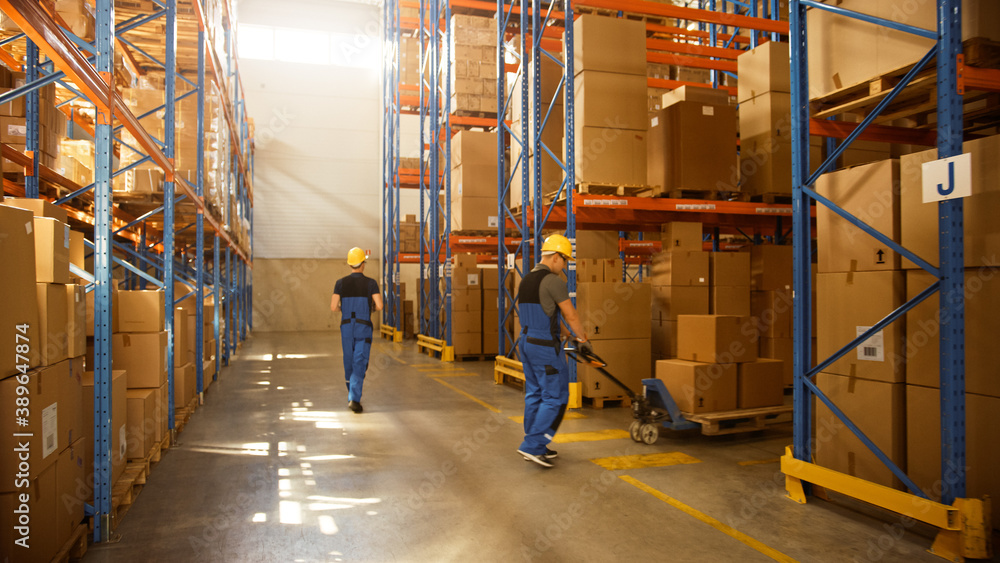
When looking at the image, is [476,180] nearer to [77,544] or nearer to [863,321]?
[863,321]

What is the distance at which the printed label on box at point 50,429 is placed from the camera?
2928 millimetres

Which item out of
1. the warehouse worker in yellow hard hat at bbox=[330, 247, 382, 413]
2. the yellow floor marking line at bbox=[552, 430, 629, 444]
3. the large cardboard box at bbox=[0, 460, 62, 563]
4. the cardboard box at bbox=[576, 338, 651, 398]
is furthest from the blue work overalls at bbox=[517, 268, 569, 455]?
the large cardboard box at bbox=[0, 460, 62, 563]

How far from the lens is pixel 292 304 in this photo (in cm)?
2258

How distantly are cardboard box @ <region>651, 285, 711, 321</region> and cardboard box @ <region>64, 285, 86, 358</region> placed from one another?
6458mm

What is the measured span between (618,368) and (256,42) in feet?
66.0

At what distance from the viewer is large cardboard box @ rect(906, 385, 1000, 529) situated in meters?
3.57

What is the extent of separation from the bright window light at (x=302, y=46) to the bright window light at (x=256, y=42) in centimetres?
20

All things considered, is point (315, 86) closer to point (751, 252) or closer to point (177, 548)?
point (751, 252)

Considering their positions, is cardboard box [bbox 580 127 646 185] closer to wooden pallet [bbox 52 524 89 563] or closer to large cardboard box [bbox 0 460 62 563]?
wooden pallet [bbox 52 524 89 563]

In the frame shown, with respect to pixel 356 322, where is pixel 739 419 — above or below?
below

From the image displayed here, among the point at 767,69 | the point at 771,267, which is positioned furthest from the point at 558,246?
the point at 767,69

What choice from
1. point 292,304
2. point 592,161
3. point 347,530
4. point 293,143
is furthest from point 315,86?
point 347,530

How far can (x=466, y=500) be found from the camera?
14.4 ft

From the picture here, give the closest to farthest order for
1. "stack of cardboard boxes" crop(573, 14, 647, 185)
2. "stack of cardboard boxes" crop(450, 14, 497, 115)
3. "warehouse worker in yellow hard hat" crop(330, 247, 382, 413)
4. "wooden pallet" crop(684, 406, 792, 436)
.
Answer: "wooden pallet" crop(684, 406, 792, 436)
"warehouse worker in yellow hard hat" crop(330, 247, 382, 413)
"stack of cardboard boxes" crop(573, 14, 647, 185)
"stack of cardboard boxes" crop(450, 14, 497, 115)
